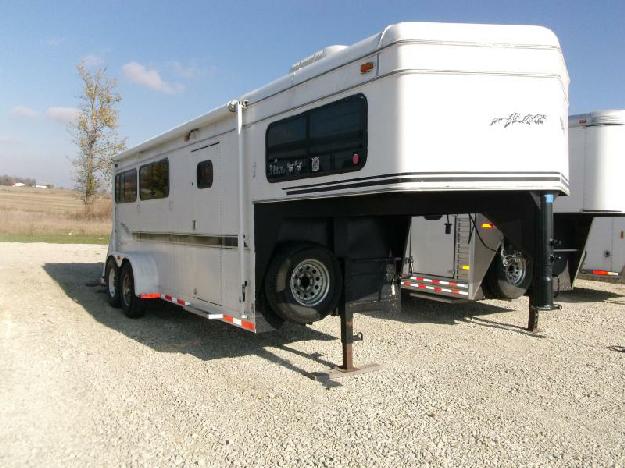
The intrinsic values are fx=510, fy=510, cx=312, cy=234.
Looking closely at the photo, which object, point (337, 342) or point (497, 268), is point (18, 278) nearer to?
point (337, 342)

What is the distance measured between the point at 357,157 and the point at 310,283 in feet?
5.15

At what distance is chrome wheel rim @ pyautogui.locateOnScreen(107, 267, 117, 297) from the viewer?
8.70 m

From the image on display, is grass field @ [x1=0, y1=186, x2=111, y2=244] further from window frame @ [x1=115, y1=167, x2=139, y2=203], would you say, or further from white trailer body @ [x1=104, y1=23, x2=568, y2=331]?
white trailer body @ [x1=104, y1=23, x2=568, y2=331]

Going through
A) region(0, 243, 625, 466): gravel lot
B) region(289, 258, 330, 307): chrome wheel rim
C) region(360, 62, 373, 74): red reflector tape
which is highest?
region(360, 62, 373, 74): red reflector tape

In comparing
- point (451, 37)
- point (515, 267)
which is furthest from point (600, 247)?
point (451, 37)

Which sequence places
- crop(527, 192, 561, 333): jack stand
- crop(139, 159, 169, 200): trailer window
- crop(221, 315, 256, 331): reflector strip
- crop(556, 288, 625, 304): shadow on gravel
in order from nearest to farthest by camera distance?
crop(527, 192, 561, 333): jack stand
crop(221, 315, 256, 331): reflector strip
crop(139, 159, 169, 200): trailer window
crop(556, 288, 625, 304): shadow on gravel

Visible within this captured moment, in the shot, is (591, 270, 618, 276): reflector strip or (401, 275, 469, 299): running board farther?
(591, 270, 618, 276): reflector strip

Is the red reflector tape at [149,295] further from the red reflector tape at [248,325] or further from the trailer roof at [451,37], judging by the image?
the trailer roof at [451,37]

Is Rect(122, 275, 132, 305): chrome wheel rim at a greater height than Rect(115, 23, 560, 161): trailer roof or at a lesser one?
lesser

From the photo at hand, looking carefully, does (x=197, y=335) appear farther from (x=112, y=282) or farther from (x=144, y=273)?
(x=112, y=282)

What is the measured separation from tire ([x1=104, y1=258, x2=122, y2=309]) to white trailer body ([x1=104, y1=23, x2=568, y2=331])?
7.70ft

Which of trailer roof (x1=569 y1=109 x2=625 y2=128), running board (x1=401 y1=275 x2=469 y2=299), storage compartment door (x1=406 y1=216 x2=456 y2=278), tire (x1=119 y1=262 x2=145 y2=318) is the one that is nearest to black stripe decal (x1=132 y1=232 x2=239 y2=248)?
tire (x1=119 y1=262 x2=145 y2=318)

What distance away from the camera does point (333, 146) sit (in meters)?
4.50

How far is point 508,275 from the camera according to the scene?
8039 millimetres
